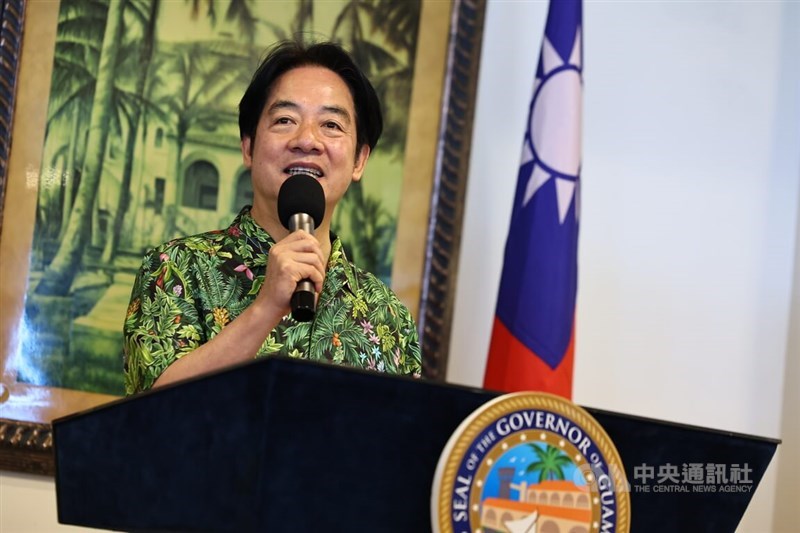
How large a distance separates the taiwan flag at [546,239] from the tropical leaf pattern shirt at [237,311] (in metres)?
0.92

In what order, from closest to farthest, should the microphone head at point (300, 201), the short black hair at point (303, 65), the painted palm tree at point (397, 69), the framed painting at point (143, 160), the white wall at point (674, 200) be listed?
the microphone head at point (300, 201) → the short black hair at point (303, 65) → the framed painting at point (143, 160) → the painted palm tree at point (397, 69) → the white wall at point (674, 200)

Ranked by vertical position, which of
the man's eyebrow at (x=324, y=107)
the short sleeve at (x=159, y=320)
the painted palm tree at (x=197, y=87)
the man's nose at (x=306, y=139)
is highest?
the painted palm tree at (x=197, y=87)

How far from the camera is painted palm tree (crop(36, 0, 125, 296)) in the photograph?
279 centimetres

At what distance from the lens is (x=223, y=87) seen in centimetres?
291

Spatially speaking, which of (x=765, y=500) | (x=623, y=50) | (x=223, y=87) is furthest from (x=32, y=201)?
(x=765, y=500)

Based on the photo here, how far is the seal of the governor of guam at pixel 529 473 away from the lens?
0.96m

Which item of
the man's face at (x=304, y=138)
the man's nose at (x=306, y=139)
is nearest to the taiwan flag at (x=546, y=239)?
the man's face at (x=304, y=138)

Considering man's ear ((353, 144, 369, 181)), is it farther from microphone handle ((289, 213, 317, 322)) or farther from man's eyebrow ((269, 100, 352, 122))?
microphone handle ((289, 213, 317, 322))

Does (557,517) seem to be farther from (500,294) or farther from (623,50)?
(623,50)

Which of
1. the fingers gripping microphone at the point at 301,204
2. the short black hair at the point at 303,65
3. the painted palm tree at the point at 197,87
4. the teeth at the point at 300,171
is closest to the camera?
the fingers gripping microphone at the point at 301,204

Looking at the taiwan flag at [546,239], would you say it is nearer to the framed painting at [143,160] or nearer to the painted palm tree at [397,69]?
the framed painting at [143,160]

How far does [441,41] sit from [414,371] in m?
1.45

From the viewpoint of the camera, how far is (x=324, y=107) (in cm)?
188

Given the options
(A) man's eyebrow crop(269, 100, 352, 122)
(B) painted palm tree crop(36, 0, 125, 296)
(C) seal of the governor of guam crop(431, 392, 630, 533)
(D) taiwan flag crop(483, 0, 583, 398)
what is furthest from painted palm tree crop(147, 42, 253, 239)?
(C) seal of the governor of guam crop(431, 392, 630, 533)
